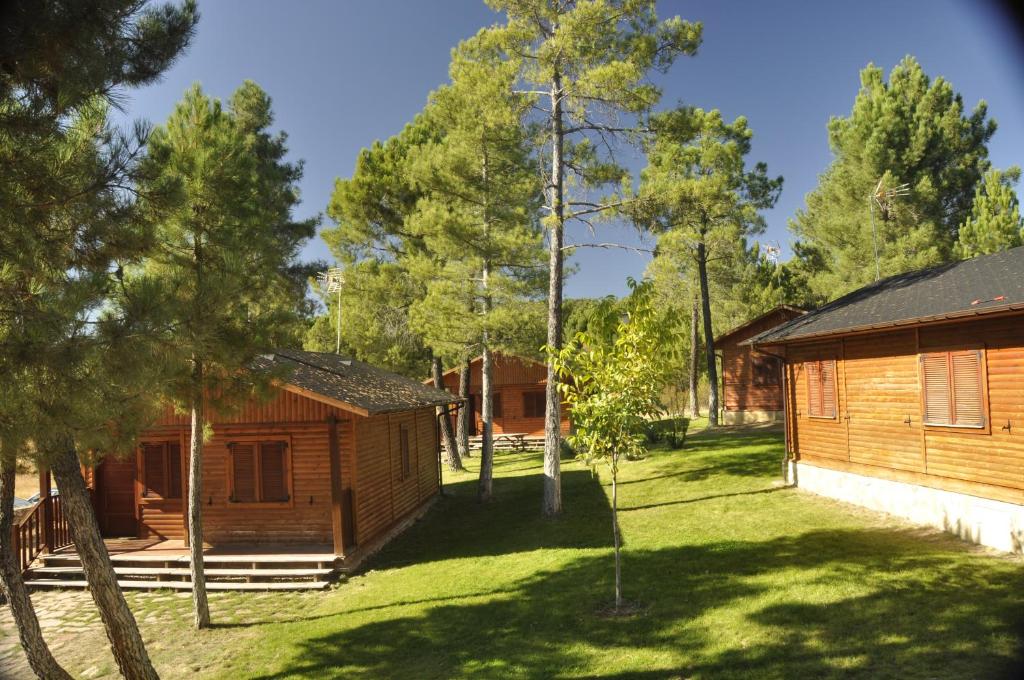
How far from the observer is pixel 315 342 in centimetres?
3566

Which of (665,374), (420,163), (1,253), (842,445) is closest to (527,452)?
(420,163)

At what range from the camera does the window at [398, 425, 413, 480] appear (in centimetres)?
1653

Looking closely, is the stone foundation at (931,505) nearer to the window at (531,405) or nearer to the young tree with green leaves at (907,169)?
the young tree with green leaves at (907,169)

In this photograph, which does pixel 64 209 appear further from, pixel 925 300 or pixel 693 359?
pixel 693 359

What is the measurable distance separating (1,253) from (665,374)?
762cm

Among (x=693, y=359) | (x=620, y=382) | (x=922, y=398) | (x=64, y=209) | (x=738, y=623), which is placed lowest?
(x=738, y=623)

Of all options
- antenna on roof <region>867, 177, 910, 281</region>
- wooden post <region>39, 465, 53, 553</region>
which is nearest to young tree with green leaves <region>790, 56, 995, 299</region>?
antenna on roof <region>867, 177, 910, 281</region>

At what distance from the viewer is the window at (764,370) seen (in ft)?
92.7

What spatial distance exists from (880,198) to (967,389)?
2121cm

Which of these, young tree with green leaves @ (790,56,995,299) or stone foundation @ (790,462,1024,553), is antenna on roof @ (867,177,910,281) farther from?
stone foundation @ (790,462,1024,553)

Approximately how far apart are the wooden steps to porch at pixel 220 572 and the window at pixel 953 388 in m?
11.5

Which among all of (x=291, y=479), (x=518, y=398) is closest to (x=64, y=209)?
(x=291, y=479)

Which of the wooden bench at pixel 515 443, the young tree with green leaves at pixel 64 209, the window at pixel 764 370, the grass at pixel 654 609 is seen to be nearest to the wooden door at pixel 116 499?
the grass at pixel 654 609

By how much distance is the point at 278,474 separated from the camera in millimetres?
13242
